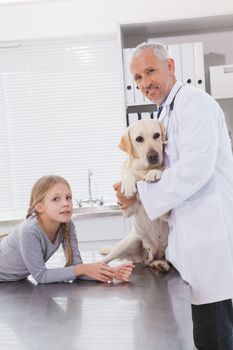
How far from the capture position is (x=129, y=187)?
158 centimetres

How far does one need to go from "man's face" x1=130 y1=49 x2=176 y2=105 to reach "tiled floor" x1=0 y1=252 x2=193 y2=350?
0.67 meters

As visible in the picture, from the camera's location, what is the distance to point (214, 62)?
3.60m

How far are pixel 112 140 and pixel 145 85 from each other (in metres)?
2.33

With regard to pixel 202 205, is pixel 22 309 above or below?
below

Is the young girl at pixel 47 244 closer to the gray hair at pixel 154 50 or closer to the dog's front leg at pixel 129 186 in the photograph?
the dog's front leg at pixel 129 186

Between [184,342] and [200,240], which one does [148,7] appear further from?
[184,342]

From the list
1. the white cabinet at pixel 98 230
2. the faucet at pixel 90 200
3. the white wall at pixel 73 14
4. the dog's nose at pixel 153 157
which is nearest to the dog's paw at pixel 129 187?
the dog's nose at pixel 153 157

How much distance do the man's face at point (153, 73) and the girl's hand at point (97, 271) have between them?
25.5 inches

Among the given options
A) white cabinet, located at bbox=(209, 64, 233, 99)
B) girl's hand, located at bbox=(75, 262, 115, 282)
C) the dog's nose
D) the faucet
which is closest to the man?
the dog's nose

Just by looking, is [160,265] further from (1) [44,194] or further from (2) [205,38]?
(2) [205,38]

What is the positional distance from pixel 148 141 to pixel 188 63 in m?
1.75

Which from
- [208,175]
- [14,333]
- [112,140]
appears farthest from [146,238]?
[112,140]

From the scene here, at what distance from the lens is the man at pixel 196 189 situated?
1314 millimetres

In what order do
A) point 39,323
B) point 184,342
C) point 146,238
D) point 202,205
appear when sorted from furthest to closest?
point 146,238
point 202,205
point 39,323
point 184,342
